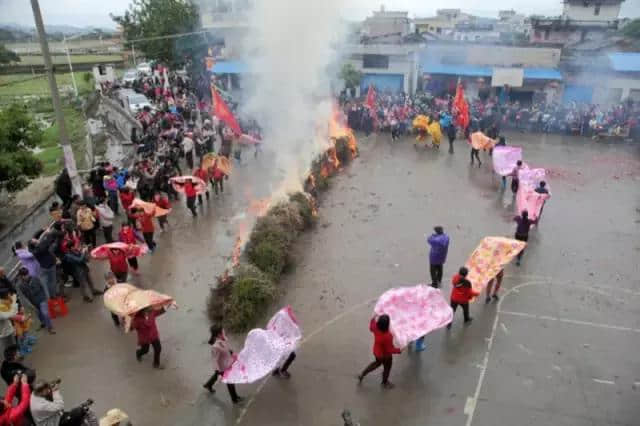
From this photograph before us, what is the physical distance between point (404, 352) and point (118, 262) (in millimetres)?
5079

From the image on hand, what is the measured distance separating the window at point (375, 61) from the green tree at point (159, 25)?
11.1 m

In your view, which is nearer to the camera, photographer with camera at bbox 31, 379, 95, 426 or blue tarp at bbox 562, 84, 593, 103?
photographer with camera at bbox 31, 379, 95, 426

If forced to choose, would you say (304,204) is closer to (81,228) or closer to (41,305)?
(81,228)

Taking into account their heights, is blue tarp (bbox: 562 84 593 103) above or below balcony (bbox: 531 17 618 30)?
below

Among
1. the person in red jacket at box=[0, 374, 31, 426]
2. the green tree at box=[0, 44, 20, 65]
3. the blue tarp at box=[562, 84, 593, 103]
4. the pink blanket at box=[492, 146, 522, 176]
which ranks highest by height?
the green tree at box=[0, 44, 20, 65]

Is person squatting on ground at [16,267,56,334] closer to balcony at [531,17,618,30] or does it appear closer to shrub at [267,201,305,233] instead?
shrub at [267,201,305,233]

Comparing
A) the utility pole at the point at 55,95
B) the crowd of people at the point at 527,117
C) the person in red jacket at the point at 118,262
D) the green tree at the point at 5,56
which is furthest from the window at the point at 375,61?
the green tree at the point at 5,56

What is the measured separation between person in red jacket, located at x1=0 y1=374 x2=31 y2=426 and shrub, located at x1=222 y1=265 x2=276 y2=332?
324 centimetres

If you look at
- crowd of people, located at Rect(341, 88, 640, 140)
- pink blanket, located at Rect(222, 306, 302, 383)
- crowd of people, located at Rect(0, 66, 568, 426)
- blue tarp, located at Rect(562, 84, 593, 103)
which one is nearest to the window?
crowd of people, located at Rect(341, 88, 640, 140)

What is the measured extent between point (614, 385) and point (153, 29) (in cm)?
3013

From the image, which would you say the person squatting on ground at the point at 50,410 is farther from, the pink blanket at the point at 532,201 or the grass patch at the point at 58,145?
the grass patch at the point at 58,145

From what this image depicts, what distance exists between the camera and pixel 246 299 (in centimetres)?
848

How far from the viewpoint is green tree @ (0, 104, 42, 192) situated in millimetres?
11516

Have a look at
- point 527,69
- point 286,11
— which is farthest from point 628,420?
point 527,69
